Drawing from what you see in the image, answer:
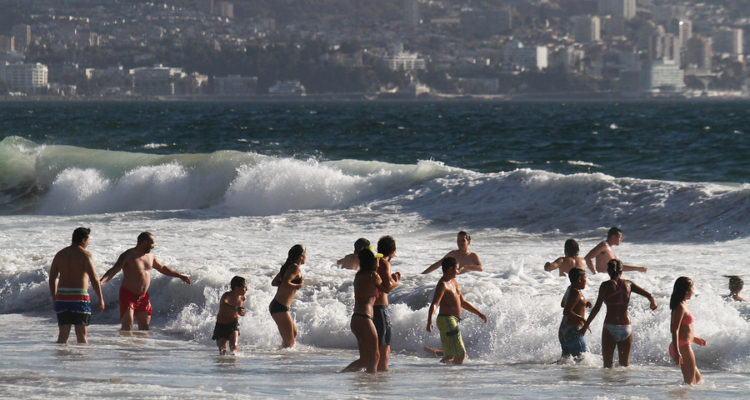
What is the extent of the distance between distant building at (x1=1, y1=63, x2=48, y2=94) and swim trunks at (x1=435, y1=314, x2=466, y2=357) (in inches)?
7468

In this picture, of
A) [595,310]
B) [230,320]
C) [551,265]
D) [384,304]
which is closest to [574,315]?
[595,310]

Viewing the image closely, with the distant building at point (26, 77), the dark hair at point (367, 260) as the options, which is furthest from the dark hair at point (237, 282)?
the distant building at point (26, 77)

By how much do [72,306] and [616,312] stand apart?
557cm

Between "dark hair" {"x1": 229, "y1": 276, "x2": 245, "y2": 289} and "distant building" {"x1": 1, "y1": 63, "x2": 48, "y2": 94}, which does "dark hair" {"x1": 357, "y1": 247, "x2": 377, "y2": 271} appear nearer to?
"dark hair" {"x1": 229, "y1": 276, "x2": 245, "y2": 289}

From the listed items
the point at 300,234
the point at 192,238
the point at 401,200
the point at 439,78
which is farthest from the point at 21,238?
the point at 439,78

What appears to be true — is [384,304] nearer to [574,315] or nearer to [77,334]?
[574,315]

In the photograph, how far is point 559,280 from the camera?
13188 millimetres

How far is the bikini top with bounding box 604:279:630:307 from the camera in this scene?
9438mm

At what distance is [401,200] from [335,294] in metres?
10.4

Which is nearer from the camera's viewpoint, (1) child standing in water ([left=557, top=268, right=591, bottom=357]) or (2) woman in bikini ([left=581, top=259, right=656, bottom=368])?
(2) woman in bikini ([left=581, top=259, right=656, bottom=368])

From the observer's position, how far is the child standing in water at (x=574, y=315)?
378 inches

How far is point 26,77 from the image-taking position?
19500 centimetres

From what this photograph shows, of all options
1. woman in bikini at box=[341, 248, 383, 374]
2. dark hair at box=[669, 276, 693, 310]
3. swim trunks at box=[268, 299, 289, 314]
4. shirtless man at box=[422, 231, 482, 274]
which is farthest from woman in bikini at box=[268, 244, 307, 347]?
dark hair at box=[669, 276, 693, 310]

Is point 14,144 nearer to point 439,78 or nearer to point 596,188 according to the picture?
point 596,188
